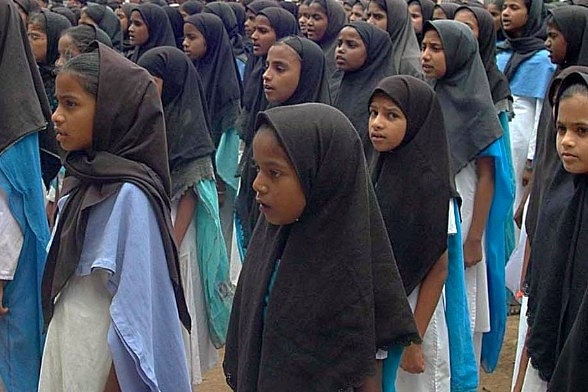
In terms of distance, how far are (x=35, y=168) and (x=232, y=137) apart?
2.27m

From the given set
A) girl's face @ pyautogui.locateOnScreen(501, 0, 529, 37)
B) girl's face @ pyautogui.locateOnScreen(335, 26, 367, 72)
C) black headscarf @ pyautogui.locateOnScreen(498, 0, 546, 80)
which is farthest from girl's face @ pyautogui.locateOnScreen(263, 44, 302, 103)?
girl's face @ pyautogui.locateOnScreen(501, 0, 529, 37)

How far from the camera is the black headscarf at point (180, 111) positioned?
372 centimetres

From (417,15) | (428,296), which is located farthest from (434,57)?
(417,15)

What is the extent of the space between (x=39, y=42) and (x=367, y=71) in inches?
73.0

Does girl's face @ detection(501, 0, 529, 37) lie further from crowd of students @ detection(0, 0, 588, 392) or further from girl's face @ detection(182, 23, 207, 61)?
girl's face @ detection(182, 23, 207, 61)

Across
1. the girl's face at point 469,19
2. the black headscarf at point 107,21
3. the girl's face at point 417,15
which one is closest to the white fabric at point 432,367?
the girl's face at point 469,19

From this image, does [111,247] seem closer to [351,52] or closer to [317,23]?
[351,52]

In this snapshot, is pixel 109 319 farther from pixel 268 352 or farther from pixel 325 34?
pixel 325 34

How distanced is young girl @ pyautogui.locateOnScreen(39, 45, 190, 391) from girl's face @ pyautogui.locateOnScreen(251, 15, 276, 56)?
134 inches

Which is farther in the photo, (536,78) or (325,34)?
(325,34)

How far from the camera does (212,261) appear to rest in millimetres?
3768

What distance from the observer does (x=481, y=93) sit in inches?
157

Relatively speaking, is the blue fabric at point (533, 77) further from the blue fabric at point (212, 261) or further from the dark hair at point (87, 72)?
the dark hair at point (87, 72)

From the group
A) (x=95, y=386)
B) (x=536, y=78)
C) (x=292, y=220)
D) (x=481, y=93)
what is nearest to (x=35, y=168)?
(x=95, y=386)
